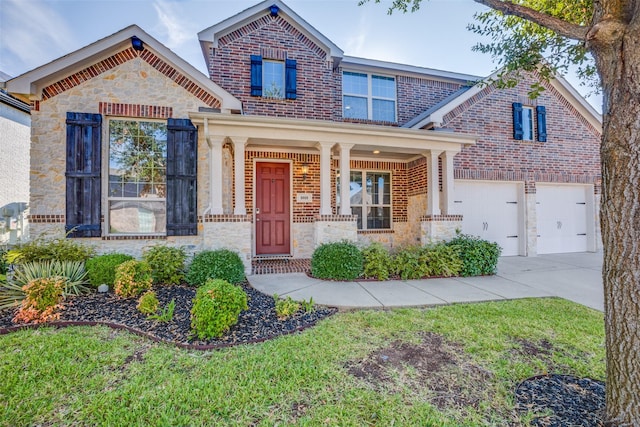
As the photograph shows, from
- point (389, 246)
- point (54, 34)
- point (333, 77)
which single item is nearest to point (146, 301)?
point (389, 246)

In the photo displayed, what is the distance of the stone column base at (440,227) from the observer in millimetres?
6762

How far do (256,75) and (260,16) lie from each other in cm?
175

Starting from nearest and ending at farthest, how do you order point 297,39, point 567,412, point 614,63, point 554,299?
point 614,63 < point 567,412 < point 554,299 < point 297,39

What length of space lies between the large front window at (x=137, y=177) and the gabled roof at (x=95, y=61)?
1.17m

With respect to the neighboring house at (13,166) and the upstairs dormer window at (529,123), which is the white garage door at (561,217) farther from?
the neighboring house at (13,166)

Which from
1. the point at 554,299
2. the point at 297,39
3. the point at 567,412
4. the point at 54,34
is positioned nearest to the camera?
the point at 567,412

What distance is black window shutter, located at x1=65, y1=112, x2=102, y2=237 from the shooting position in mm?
5465

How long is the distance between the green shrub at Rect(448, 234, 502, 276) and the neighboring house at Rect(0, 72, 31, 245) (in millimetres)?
11346

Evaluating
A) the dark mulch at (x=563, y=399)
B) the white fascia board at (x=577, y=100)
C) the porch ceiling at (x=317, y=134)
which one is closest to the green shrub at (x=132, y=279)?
the porch ceiling at (x=317, y=134)

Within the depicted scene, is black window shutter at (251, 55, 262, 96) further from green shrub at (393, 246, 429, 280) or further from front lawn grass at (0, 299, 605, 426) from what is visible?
front lawn grass at (0, 299, 605, 426)

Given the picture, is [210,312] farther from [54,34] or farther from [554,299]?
[54,34]

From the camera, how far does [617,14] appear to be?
1.76 m

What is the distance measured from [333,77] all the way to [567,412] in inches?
338

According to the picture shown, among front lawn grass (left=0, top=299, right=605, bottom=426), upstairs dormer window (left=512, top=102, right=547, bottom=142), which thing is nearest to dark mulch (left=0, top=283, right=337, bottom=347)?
front lawn grass (left=0, top=299, right=605, bottom=426)
